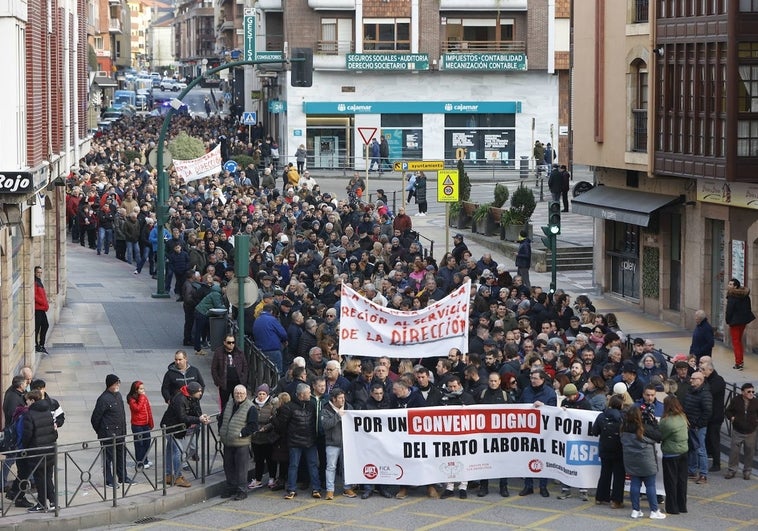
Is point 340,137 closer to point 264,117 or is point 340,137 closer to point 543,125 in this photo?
point 543,125

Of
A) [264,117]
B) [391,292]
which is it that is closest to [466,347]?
[391,292]

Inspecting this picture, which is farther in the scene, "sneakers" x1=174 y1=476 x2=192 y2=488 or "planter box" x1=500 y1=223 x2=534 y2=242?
"planter box" x1=500 y1=223 x2=534 y2=242

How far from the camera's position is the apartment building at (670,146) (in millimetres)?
29391

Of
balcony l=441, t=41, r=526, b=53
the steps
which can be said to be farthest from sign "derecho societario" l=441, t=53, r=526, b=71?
the steps

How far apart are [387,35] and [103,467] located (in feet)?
175

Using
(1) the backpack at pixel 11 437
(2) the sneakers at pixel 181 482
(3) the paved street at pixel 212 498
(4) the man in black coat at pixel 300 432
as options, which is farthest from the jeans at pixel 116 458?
(4) the man in black coat at pixel 300 432

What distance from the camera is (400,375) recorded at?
20016 millimetres

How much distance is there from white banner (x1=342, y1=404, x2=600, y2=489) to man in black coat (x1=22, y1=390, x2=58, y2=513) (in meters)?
3.46

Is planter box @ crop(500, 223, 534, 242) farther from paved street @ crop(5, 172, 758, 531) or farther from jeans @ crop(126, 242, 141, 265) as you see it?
jeans @ crop(126, 242, 141, 265)

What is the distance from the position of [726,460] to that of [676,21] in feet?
43.7

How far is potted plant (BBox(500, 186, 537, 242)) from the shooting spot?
42.1 metres

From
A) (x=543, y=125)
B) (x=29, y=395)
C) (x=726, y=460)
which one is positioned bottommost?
(x=726, y=460)

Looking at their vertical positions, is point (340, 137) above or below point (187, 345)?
above

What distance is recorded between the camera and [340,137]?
7138 cm
